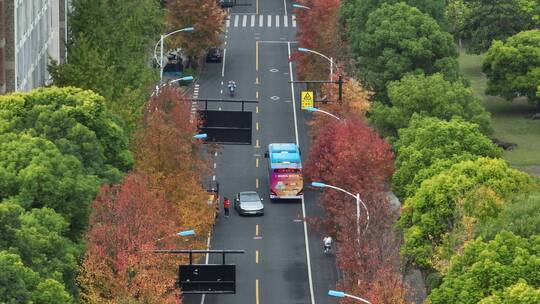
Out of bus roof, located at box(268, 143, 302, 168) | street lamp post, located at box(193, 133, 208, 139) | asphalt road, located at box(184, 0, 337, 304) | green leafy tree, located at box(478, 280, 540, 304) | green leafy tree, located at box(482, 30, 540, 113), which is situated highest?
green leafy tree, located at box(478, 280, 540, 304)

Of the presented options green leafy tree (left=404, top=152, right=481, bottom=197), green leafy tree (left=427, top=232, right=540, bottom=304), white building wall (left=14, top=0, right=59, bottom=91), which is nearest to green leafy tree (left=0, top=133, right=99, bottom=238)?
white building wall (left=14, top=0, right=59, bottom=91)

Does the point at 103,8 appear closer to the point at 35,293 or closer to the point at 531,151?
the point at 531,151

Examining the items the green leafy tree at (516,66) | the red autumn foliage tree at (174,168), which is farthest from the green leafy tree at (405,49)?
the red autumn foliage tree at (174,168)

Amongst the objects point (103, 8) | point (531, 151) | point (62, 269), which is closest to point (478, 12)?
point (531, 151)

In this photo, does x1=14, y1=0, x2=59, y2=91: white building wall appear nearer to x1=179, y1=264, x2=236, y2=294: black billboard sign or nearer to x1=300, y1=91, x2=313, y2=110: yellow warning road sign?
x1=300, y1=91, x2=313, y2=110: yellow warning road sign

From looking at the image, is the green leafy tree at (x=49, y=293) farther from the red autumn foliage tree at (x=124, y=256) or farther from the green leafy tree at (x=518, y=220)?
the green leafy tree at (x=518, y=220)

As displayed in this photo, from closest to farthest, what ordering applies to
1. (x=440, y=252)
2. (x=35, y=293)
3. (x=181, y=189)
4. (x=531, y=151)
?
(x=35, y=293) → (x=440, y=252) → (x=181, y=189) → (x=531, y=151)
